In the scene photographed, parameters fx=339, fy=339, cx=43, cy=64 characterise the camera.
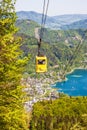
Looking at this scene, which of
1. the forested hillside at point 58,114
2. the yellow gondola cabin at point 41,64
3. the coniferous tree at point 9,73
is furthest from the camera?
the forested hillside at point 58,114

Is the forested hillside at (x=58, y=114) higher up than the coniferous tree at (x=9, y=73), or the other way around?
the coniferous tree at (x=9, y=73)

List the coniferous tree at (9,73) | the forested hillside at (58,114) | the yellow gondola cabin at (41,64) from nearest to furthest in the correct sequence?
the coniferous tree at (9,73)
the yellow gondola cabin at (41,64)
the forested hillside at (58,114)

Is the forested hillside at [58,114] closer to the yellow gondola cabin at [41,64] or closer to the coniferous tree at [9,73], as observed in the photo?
the yellow gondola cabin at [41,64]

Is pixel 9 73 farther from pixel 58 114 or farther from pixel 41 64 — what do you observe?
pixel 58 114

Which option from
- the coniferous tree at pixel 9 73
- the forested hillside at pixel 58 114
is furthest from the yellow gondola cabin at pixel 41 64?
the forested hillside at pixel 58 114

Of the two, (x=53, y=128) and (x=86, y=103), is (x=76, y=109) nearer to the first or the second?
(x=86, y=103)

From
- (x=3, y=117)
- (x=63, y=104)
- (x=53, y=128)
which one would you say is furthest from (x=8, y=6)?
(x=63, y=104)

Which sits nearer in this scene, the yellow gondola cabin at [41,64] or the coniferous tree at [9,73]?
the coniferous tree at [9,73]

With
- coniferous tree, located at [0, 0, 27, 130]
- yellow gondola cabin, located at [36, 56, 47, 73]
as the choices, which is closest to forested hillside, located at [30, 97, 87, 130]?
yellow gondola cabin, located at [36, 56, 47, 73]

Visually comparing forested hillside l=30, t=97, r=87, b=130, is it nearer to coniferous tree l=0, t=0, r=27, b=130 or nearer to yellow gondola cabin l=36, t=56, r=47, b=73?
yellow gondola cabin l=36, t=56, r=47, b=73
